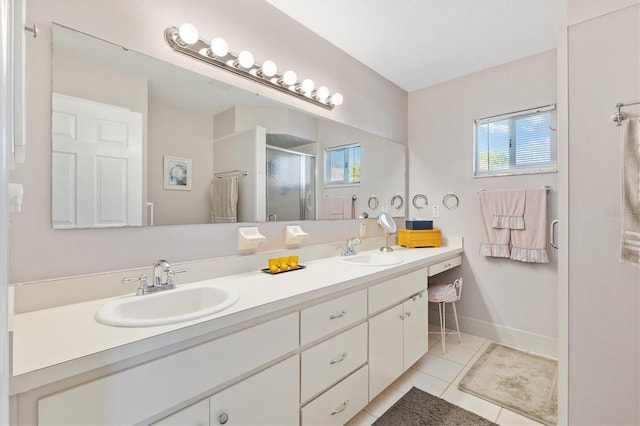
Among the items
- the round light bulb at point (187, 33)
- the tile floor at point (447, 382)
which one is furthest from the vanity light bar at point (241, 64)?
the tile floor at point (447, 382)

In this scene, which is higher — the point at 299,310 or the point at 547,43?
the point at 547,43

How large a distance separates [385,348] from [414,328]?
0.38 metres

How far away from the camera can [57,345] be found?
74 cm

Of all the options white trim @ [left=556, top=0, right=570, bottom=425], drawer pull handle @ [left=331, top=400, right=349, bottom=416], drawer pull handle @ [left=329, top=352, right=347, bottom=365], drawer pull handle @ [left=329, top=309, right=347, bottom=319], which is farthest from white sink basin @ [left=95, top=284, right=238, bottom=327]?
white trim @ [left=556, top=0, right=570, bottom=425]

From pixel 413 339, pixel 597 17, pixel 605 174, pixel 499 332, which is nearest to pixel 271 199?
pixel 413 339

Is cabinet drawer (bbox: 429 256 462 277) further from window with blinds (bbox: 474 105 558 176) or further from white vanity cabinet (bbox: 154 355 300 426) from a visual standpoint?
white vanity cabinet (bbox: 154 355 300 426)

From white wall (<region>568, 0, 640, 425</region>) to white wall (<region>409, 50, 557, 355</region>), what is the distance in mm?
1050

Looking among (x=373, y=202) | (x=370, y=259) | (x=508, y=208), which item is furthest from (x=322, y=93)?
(x=508, y=208)

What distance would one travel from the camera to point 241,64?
1560 mm

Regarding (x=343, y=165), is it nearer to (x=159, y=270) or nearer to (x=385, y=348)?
(x=385, y=348)

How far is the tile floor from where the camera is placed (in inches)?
64.2

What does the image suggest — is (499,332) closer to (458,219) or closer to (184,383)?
(458,219)

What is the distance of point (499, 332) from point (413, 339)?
1084 mm

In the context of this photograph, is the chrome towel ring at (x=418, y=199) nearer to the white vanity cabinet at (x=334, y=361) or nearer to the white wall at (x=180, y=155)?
the white vanity cabinet at (x=334, y=361)
